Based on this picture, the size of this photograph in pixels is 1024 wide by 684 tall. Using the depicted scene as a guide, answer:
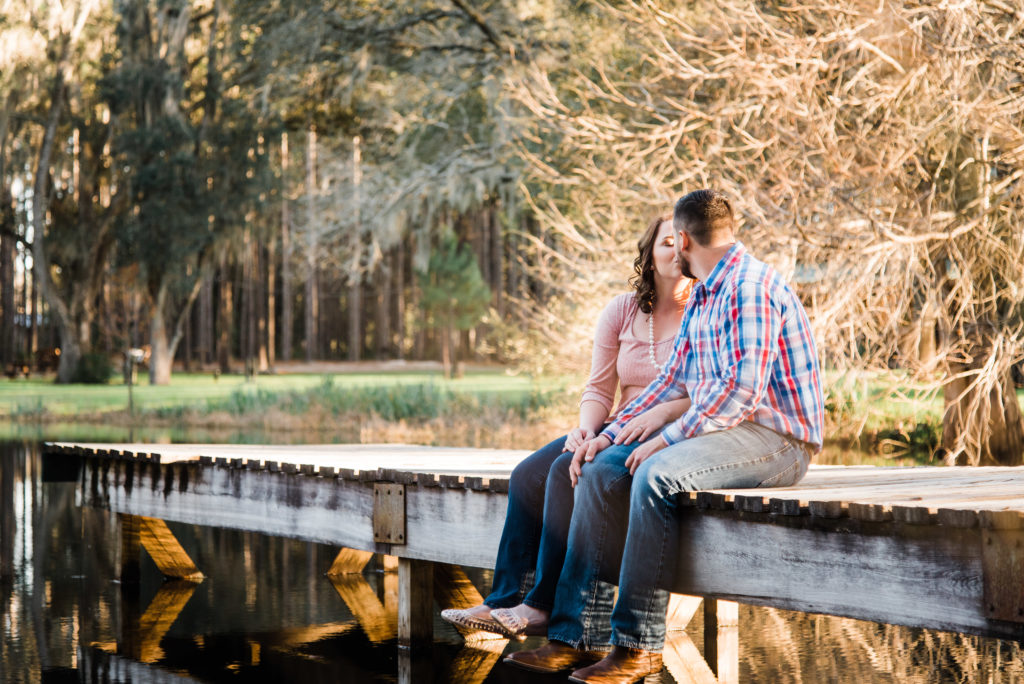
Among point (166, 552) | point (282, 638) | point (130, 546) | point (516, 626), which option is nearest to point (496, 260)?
point (166, 552)

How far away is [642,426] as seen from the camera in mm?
4238

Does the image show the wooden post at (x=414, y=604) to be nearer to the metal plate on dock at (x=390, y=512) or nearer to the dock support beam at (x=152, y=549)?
the metal plate on dock at (x=390, y=512)

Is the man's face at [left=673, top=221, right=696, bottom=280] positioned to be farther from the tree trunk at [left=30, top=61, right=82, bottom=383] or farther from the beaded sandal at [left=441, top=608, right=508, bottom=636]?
the tree trunk at [left=30, top=61, right=82, bottom=383]

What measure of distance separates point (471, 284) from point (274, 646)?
23199mm

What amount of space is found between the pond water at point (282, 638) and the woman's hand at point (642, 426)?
1153 mm

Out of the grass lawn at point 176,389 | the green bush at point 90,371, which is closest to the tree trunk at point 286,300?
the grass lawn at point 176,389

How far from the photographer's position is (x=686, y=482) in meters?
3.92

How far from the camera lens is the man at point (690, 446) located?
13.0 feet

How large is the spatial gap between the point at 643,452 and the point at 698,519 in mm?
268

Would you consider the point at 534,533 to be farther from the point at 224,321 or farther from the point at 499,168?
the point at 224,321

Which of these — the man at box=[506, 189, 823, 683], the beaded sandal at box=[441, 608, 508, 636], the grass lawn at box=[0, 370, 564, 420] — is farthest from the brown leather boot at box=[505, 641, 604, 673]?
the grass lawn at box=[0, 370, 564, 420]

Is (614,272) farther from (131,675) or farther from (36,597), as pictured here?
(131,675)

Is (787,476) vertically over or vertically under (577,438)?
A: under

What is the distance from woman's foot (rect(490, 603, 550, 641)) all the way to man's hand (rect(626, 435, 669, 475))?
2.02 feet
